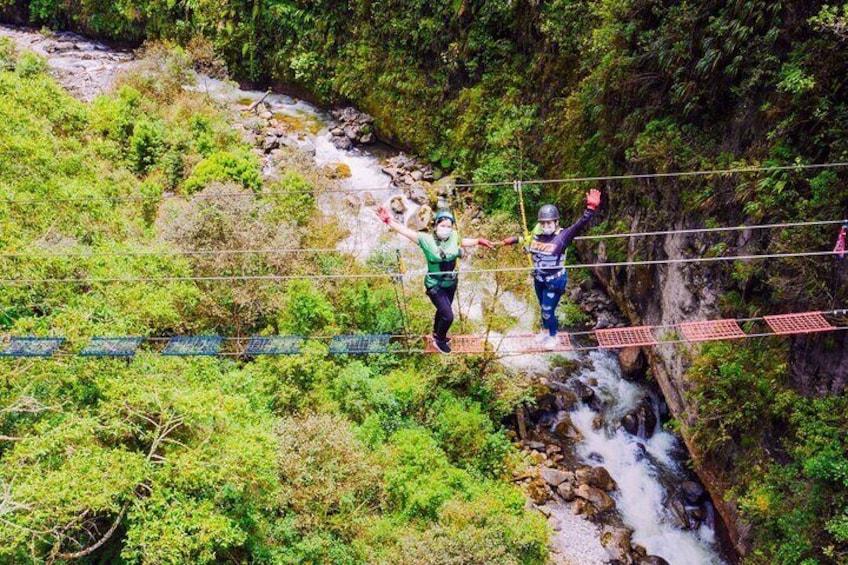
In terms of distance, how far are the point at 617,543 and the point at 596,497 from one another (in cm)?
105

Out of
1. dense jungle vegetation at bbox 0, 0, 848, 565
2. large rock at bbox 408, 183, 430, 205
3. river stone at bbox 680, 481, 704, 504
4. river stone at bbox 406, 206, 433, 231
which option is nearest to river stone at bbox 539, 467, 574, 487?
dense jungle vegetation at bbox 0, 0, 848, 565

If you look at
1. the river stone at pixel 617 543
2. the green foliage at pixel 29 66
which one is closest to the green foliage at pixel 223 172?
the green foliage at pixel 29 66

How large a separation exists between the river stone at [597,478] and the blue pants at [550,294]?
581 cm

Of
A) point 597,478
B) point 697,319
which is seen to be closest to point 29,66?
point 597,478

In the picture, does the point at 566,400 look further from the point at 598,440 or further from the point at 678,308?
the point at 678,308

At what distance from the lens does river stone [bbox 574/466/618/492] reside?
1321 cm

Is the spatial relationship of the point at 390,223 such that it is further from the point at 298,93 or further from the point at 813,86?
the point at 298,93

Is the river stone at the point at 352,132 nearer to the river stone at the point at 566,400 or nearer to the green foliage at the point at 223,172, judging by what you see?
the green foliage at the point at 223,172

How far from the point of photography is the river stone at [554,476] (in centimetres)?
1321

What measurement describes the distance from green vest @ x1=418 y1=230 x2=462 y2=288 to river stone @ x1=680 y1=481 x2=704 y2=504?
8.15 metres

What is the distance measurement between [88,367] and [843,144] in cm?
1248

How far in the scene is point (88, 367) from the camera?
9844 mm

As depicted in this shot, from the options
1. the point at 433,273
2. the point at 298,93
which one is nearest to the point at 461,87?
the point at 298,93

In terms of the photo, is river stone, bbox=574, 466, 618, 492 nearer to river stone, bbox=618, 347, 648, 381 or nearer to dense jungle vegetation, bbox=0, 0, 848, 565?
dense jungle vegetation, bbox=0, 0, 848, 565
